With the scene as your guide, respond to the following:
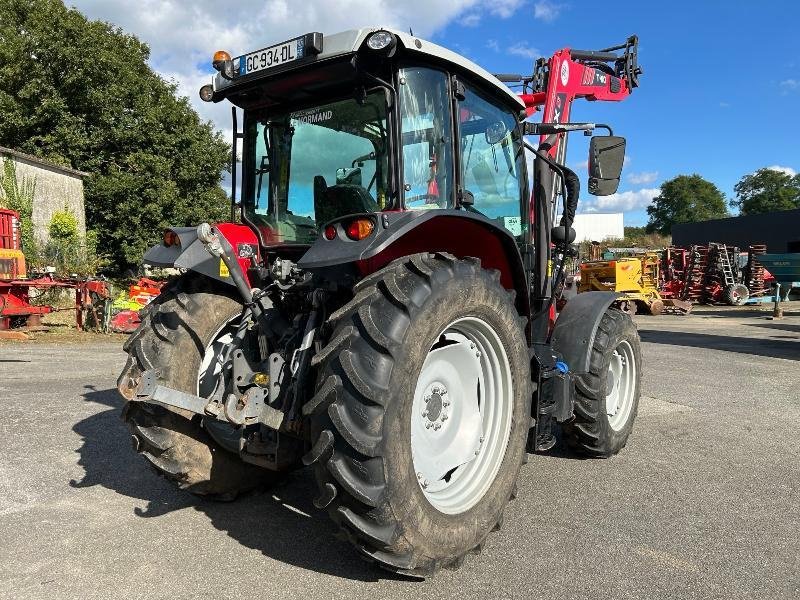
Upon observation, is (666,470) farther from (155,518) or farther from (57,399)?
(57,399)

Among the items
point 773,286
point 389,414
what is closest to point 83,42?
point 389,414

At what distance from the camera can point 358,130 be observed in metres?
3.21

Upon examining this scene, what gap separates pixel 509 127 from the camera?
4.04 metres

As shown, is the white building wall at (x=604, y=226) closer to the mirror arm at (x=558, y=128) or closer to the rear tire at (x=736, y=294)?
the rear tire at (x=736, y=294)

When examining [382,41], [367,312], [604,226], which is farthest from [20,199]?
[604,226]

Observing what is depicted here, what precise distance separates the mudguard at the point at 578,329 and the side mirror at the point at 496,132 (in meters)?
1.34

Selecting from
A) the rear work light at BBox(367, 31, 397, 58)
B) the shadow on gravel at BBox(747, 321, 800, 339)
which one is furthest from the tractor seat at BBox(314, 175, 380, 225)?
the shadow on gravel at BBox(747, 321, 800, 339)

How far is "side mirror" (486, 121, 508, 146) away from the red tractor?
0.01 meters

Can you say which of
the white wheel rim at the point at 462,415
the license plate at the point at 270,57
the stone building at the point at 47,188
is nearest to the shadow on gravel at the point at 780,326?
the white wheel rim at the point at 462,415

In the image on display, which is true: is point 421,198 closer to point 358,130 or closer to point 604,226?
point 358,130

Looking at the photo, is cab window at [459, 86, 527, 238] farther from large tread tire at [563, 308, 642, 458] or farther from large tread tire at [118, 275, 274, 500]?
large tread tire at [118, 275, 274, 500]

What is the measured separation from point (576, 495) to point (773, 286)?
25454 mm

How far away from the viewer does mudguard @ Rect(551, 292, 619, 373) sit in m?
4.16

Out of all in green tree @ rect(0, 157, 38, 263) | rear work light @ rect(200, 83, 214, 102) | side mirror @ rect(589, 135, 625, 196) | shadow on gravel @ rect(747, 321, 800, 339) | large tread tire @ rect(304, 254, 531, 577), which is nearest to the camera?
large tread tire @ rect(304, 254, 531, 577)
